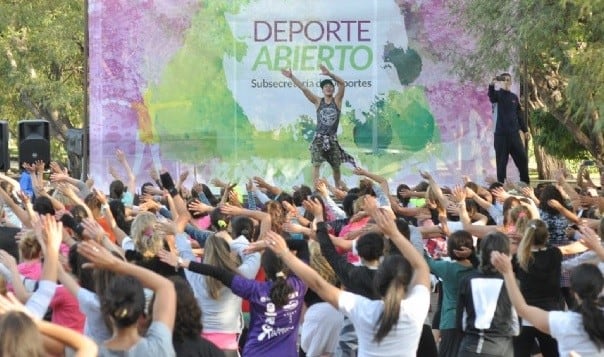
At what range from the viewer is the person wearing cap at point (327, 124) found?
19.5 meters

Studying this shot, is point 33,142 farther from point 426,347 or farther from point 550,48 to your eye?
point 426,347

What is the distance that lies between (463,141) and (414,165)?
3.23 ft

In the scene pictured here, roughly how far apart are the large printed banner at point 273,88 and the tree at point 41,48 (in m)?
7.93

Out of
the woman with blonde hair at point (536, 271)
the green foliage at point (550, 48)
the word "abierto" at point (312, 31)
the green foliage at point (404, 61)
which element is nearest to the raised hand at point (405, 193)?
the green foliage at point (550, 48)

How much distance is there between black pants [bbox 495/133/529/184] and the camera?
17688 mm

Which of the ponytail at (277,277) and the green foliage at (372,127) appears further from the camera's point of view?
the green foliage at (372,127)

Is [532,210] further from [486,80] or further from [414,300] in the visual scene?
[486,80]

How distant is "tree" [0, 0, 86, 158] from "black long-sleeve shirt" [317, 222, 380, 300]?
22.5m

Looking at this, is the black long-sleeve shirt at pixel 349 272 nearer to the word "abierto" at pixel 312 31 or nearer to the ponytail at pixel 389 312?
the ponytail at pixel 389 312

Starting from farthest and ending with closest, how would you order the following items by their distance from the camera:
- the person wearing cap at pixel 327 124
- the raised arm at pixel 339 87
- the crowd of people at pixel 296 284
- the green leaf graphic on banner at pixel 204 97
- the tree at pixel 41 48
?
1. the tree at pixel 41 48
2. the green leaf graphic on banner at pixel 204 97
3. the person wearing cap at pixel 327 124
4. the raised arm at pixel 339 87
5. the crowd of people at pixel 296 284

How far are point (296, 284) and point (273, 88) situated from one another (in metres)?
13.8

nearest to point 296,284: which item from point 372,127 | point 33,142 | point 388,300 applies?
point 388,300

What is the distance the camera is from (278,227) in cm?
827


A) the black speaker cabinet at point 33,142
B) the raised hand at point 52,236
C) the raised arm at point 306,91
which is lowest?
the raised hand at point 52,236
